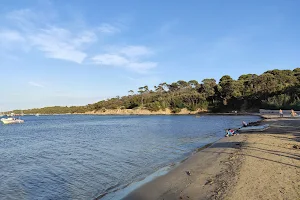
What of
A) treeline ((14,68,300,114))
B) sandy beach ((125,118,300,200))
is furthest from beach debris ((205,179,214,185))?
treeline ((14,68,300,114))

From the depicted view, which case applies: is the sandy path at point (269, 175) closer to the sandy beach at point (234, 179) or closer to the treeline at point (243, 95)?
the sandy beach at point (234, 179)

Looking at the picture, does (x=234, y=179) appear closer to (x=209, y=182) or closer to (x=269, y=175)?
(x=209, y=182)

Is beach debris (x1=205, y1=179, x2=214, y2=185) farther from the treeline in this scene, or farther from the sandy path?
the treeline

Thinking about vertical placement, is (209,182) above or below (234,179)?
below

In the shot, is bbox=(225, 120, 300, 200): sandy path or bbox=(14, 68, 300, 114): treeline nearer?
bbox=(225, 120, 300, 200): sandy path

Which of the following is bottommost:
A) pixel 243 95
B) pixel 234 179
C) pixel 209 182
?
pixel 209 182

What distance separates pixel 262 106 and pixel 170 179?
8110 centimetres

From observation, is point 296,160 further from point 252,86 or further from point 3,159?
point 252,86

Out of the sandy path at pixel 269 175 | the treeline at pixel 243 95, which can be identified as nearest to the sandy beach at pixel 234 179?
the sandy path at pixel 269 175

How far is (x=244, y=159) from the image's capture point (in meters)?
12.2

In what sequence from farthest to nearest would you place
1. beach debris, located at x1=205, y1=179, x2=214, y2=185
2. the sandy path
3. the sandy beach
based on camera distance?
beach debris, located at x1=205, y1=179, x2=214, y2=185, the sandy beach, the sandy path

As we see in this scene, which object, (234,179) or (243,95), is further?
(243,95)

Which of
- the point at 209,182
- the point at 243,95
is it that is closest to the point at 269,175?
the point at 209,182

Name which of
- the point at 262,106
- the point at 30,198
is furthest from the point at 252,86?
the point at 30,198
